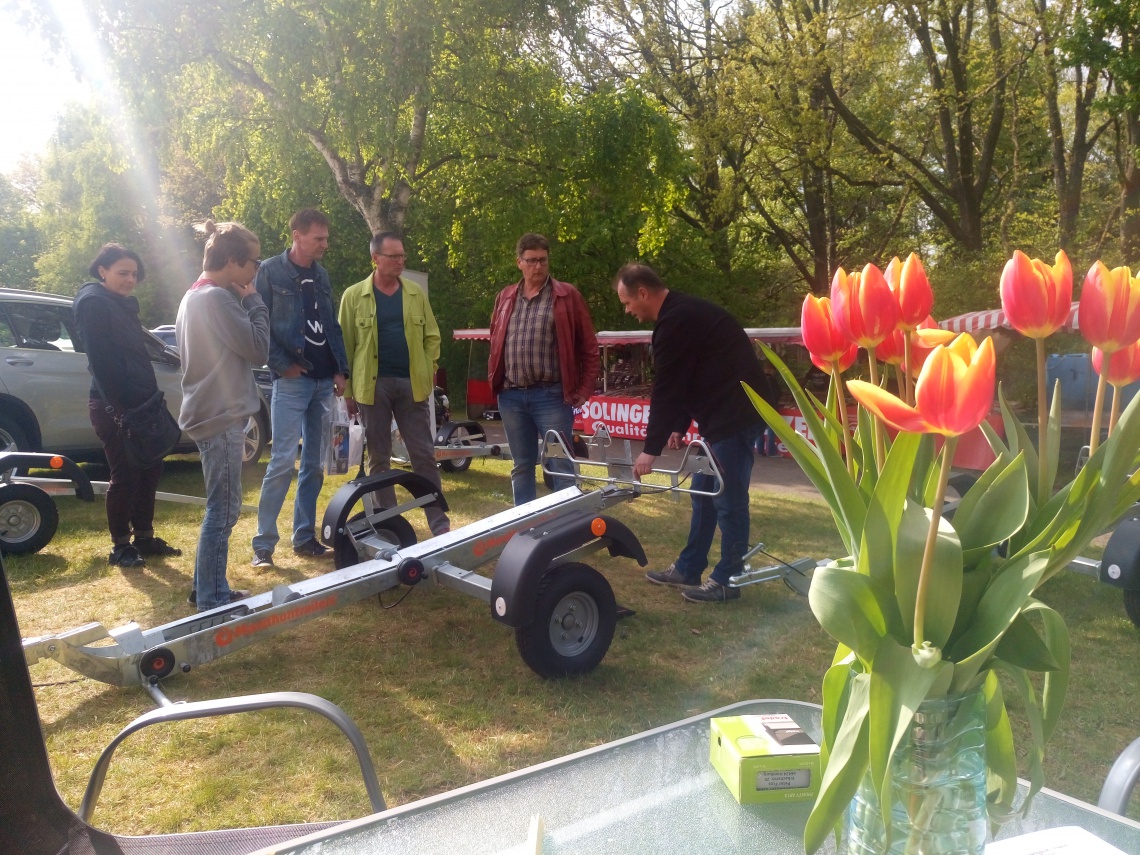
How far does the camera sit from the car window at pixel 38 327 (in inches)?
321

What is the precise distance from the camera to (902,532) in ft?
2.94

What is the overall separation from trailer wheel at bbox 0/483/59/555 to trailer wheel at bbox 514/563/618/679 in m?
3.93

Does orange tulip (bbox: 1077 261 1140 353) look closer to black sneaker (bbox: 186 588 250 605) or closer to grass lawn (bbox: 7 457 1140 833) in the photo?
grass lawn (bbox: 7 457 1140 833)

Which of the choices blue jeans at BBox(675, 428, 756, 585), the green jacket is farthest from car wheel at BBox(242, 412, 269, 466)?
blue jeans at BBox(675, 428, 756, 585)

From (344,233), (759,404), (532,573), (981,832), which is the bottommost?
(532,573)

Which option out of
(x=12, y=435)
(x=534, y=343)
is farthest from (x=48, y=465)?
(x=534, y=343)

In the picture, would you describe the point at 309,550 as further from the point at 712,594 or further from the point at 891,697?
the point at 891,697

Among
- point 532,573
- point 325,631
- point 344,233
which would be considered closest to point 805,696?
point 532,573

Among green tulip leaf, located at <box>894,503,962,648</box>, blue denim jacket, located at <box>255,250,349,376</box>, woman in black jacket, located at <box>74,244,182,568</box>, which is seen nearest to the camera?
green tulip leaf, located at <box>894,503,962,648</box>

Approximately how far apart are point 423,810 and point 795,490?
26.6 feet

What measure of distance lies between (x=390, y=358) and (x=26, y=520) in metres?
2.72

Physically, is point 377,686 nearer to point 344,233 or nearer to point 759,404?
point 759,404

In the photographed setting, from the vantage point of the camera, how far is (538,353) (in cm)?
530

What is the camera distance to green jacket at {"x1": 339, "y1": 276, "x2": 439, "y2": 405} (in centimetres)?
560
